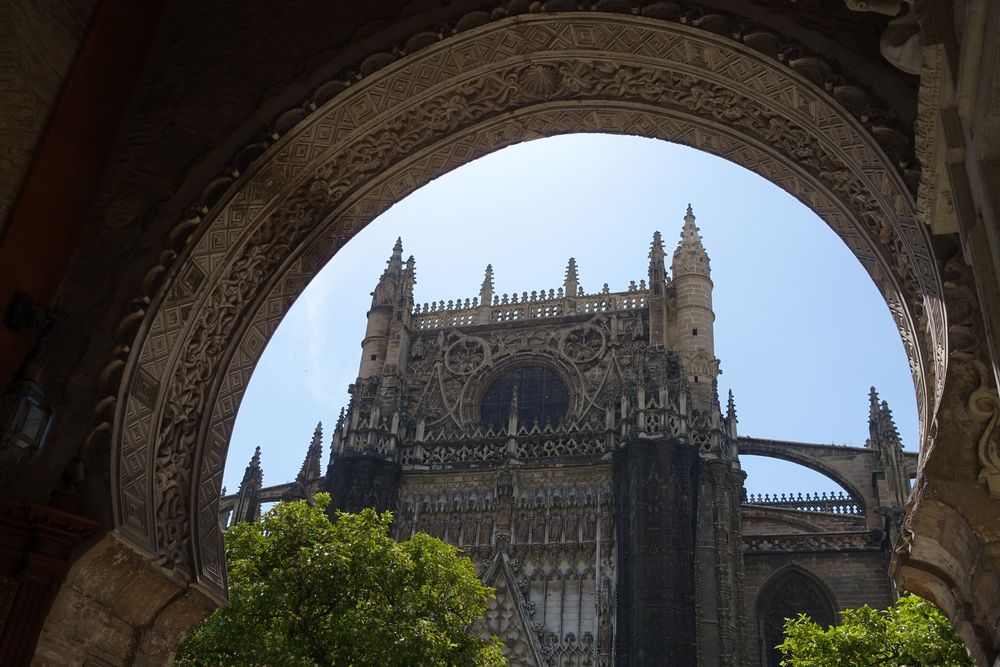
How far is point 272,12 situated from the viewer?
6.66 meters

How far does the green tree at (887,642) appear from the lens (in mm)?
13547

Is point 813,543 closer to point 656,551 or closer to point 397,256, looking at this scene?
point 656,551

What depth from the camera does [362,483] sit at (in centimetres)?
3083

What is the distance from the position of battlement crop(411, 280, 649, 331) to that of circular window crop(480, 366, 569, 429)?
2.35m

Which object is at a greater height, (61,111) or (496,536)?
(496,536)

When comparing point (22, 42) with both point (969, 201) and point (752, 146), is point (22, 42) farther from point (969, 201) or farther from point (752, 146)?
point (969, 201)

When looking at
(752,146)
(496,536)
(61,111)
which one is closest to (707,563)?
(496,536)

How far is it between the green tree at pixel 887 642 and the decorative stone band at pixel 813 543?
48.5ft

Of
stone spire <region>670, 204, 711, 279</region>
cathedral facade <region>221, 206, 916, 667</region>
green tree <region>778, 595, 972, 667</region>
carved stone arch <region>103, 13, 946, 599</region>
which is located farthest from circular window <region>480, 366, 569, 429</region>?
carved stone arch <region>103, 13, 946, 599</region>

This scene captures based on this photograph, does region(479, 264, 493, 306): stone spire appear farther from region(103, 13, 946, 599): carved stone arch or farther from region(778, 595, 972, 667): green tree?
region(103, 13, 946, 599): carved stone arch

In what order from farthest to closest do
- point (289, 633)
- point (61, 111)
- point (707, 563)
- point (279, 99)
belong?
point (707, 563) → point (289, 633) → point (279, 99) → point (61, 111)

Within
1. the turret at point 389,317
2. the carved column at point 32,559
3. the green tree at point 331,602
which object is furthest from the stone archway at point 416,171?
the turret at point 389,317

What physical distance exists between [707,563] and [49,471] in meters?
24.1

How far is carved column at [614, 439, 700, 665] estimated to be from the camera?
83.8 ft
